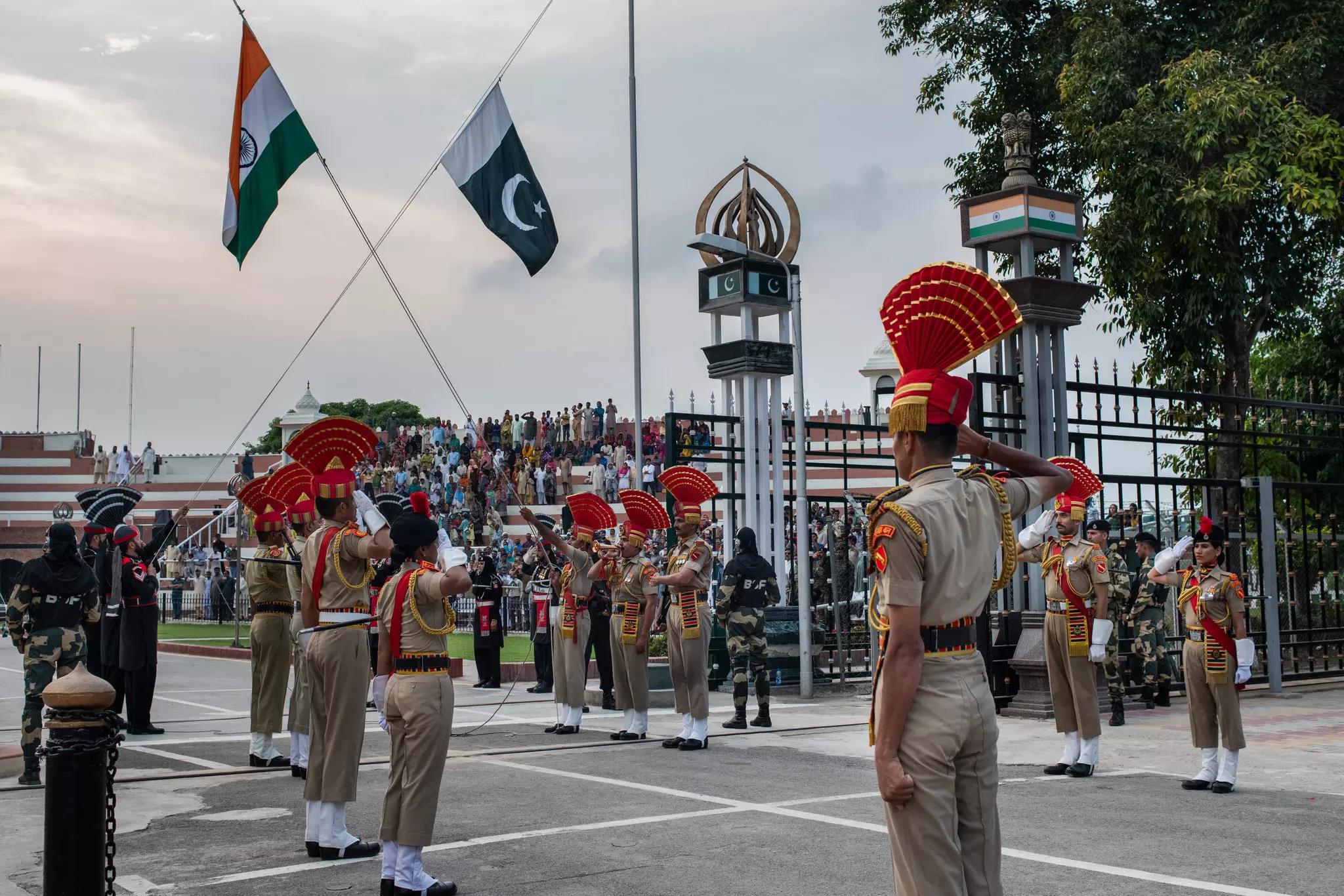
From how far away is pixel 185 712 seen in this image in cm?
1425

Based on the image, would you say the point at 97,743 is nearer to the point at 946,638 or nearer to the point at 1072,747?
the point at 946,638

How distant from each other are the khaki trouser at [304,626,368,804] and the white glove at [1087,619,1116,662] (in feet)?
18.4

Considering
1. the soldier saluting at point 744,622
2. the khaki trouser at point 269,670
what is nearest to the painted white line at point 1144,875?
the soldier saluting at point 744,622

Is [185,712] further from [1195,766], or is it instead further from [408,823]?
[1195,766]

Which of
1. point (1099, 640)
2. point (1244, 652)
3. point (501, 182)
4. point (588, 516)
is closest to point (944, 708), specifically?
point (1244, 652)

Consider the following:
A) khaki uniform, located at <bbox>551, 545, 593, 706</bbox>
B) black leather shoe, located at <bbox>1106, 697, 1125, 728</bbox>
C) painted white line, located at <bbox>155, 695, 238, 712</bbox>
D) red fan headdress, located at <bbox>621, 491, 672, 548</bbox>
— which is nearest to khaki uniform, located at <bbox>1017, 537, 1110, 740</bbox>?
black leather shoe, located at <bbox>1106, 697, 1125, 728</bbox>

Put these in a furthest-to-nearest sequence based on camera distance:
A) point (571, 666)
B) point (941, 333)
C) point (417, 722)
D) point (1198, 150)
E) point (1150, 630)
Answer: point (1198, 150) → point (1150, 630) → point (571, 666) → point (417, 722) → point (941, 333)

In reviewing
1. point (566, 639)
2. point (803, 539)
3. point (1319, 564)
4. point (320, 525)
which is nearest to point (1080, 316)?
point (803, 539)

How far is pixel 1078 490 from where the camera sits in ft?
29.6

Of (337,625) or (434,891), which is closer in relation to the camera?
(434,891)

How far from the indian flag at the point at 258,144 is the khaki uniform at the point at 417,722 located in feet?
21.5

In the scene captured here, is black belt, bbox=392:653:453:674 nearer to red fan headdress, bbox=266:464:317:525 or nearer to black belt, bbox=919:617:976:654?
red fan headdress, bbox=266:464:317:525

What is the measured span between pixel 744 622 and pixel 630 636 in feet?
4.32

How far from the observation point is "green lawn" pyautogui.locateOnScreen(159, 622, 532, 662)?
22.3m
